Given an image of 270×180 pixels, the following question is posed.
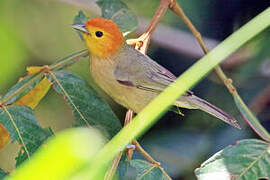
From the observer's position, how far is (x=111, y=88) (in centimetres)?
238

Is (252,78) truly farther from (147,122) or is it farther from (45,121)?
(147,122)

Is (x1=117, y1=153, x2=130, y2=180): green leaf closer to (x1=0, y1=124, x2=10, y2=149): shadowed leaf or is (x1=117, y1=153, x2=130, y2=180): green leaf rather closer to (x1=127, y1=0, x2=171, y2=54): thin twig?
(x1=0, y1=124, x2=10, y2=149): shadowed leaf

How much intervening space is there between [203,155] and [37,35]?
185 cm

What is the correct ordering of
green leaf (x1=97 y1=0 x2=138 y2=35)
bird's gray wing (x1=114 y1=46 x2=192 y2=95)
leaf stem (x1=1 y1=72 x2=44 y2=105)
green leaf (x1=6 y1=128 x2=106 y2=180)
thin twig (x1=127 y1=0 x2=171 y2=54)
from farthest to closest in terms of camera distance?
green leaf (x1=97 y1=0 x2=138 y2=35) < bird's gray wing (x1=114 y1=46 x2=192 y2=95) < thin twig (x1=127 y1=0 x2=171 y2=54) < leaf stem (x1=1 y1=72 x2=44 y2=105) < green leaf (x1=6 y1=128 x2=106 y2=180)

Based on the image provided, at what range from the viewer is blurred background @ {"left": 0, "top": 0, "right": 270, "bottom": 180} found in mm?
3123

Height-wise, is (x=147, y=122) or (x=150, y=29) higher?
(x=150, y=29)

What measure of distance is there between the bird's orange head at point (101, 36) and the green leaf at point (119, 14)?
97 millimetres

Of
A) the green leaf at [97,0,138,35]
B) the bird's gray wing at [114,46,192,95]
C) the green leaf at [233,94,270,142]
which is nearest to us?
the green leaf at [233,94,270,142]

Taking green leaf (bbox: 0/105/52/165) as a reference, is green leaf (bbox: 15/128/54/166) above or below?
below

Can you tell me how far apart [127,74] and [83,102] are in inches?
22.8

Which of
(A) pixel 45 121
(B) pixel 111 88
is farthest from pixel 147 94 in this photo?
(A) pixel 45 121

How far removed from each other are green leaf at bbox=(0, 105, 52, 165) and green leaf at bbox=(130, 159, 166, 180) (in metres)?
0.36

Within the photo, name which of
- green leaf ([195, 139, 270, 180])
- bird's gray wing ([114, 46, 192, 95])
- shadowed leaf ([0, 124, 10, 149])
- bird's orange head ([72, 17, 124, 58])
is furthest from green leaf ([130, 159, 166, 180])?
bird's orange head ([72, 17, 124, 58])

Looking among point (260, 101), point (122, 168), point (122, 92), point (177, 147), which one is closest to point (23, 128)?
point (122, 168)
